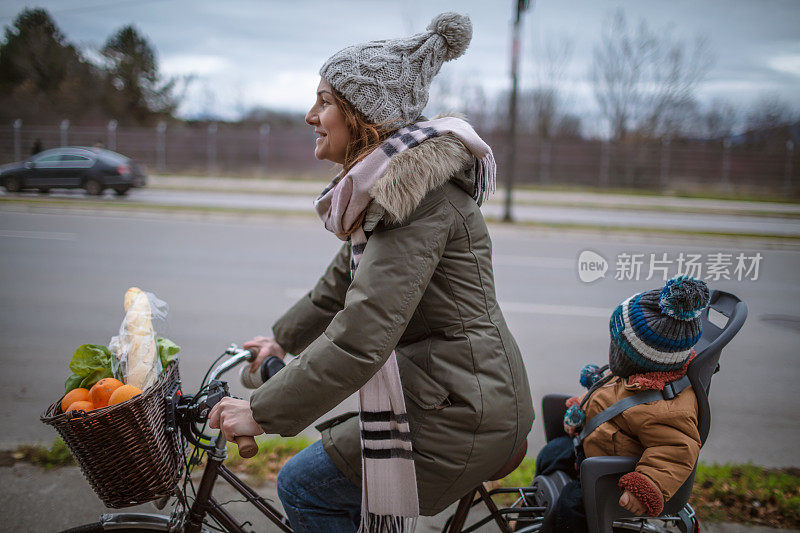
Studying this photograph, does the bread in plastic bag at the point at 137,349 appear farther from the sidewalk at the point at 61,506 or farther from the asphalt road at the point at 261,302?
the sidewalk at the point at 61,506

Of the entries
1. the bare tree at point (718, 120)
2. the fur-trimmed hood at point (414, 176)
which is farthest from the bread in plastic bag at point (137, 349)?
the bare tree at point (718, 120)

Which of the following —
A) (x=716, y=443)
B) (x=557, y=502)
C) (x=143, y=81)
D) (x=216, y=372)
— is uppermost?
(x=143, y=81)

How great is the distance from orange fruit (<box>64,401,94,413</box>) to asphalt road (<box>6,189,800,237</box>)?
35.8 ft

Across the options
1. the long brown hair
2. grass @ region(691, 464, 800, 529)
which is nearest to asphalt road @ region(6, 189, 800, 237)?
grass @ region(691, 464, 800, 529)

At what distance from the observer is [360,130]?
5.32 ft

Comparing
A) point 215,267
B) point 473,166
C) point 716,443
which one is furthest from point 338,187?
A: point 215,267

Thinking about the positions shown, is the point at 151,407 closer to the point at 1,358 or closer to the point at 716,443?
the point at 716,443

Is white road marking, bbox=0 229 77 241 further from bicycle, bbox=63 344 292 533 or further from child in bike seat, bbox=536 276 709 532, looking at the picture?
child in bike seat, bbox=536 276 709 532

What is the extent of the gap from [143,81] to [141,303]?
24.8 meters

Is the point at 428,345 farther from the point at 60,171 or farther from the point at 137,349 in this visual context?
the point at 60,171

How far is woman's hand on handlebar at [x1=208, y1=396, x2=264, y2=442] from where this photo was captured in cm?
146

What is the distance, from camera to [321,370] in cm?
139

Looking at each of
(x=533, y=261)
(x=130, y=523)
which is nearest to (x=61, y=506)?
(x=130, y=523)

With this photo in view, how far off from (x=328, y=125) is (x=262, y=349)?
2.72 ft
